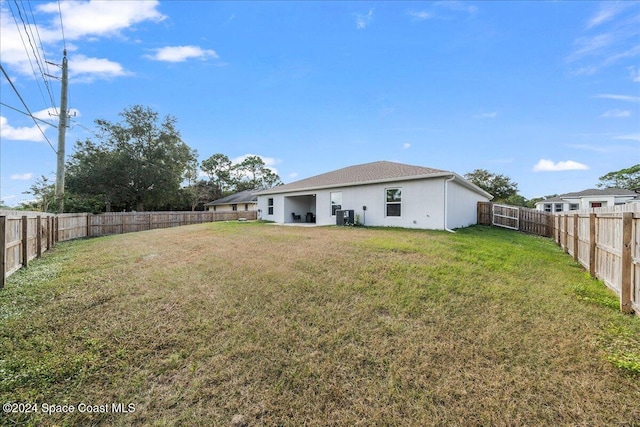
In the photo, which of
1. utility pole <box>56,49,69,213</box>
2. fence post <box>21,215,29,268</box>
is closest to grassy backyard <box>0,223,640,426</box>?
fence post <box>21,215,29,268</box>

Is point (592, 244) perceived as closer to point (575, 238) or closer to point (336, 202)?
point (575, 238)

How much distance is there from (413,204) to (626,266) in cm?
803

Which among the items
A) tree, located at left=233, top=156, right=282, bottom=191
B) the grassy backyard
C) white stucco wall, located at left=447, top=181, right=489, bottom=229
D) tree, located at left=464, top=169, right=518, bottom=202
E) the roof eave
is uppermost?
tree, located at left=233, top=156, right=282, bottom=191

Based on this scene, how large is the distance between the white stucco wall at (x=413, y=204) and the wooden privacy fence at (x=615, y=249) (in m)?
4.71

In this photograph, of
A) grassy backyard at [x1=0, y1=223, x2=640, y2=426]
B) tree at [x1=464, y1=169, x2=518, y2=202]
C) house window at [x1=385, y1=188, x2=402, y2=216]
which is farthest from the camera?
tree at [x1=464, y1=169, x2=518, y2=202]

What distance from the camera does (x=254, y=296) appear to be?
4.52 m

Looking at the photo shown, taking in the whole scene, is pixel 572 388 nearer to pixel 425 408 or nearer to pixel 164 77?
pixel 425 408

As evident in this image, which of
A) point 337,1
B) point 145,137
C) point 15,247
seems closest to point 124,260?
point 15,247

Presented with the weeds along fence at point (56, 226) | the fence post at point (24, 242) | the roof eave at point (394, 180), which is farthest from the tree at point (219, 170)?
the fence post at point (24, 242)

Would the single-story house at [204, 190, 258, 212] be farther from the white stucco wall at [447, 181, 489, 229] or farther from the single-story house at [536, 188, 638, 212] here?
the single-story house at [536, 188, 638, 212]

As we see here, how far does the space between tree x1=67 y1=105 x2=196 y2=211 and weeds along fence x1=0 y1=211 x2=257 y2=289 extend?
25.1 ft

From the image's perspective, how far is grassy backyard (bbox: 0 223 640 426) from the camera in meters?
2.46

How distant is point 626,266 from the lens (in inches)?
157

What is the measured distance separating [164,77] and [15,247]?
10.3 metres
